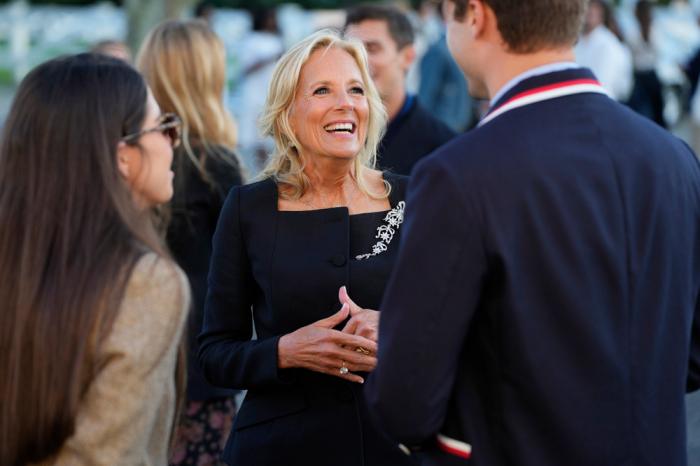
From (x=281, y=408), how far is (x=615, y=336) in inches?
50.4

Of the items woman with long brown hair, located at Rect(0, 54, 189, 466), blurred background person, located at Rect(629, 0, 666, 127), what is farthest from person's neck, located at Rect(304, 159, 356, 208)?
blurred background person, located at Rect(629, 0, 666, 127)

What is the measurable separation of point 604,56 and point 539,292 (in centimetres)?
817

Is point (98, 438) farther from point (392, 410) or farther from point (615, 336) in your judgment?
point (615, 336)

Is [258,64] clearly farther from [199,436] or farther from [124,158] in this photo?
[124,158]

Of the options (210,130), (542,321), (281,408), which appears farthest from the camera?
(210,130)

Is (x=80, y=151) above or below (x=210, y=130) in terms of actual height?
above

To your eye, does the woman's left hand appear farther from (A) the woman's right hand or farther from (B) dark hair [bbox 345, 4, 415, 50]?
(B) dark hair [bbox 345, 4, 415, 50]

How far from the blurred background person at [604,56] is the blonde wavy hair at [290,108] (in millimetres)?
6449

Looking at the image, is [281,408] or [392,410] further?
[281,408]

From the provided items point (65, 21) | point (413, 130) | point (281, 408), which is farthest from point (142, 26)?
point (281, 408)

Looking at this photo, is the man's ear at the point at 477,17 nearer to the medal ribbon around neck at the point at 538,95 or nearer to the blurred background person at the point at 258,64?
the medal ribbon around neck at the point at 538,95

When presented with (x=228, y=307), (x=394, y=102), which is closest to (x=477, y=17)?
(x=228, y=307)

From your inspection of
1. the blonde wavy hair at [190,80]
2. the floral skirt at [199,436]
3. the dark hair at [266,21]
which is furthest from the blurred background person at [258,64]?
the floral skirt at [199,436]

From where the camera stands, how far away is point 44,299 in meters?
2.30
